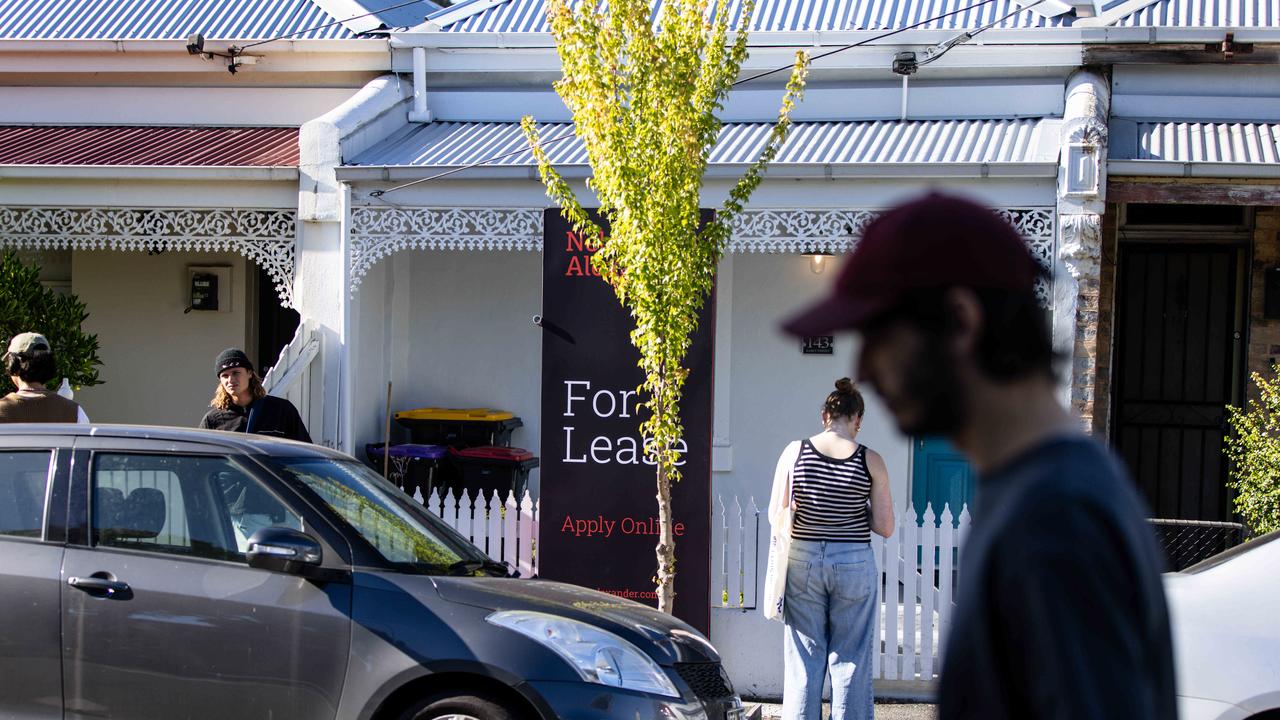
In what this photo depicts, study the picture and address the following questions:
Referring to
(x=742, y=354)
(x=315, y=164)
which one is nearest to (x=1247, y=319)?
(x=742, y=354)

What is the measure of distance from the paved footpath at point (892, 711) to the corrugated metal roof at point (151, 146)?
503 centimetres

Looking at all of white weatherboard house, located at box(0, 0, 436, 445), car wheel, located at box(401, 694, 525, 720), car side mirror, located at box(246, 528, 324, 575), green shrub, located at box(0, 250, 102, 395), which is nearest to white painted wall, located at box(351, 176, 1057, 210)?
white weatherboard house, located at box(0, 0, 436, 445)

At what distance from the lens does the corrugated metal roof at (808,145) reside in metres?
8.80

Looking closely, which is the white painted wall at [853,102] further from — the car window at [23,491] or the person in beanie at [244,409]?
the car window at [23,491]

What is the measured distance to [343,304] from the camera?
9070 mm

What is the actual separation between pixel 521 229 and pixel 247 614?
15.1ft

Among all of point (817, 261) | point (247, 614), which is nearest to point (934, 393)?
point (247, 614)

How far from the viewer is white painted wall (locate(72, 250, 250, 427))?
11609mm

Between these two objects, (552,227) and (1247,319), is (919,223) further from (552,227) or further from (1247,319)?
(1247,319)

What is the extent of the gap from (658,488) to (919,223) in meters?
5.82

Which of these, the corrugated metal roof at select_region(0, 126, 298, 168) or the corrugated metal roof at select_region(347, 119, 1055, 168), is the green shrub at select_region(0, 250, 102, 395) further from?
the corrugated metal roof at select_region(347, 119, 1055, 168)

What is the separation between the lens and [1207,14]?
9.52 m

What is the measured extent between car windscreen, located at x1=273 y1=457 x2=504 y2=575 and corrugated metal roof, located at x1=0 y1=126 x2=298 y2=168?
450 cm

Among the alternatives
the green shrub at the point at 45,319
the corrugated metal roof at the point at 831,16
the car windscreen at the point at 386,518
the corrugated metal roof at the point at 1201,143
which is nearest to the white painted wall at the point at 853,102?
the corrugated metal roof at the point at 831,16
